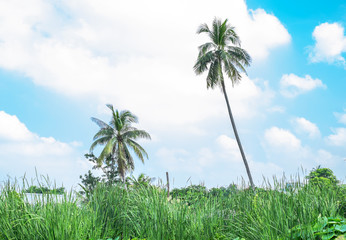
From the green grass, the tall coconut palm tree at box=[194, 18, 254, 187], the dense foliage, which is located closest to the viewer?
the green grass

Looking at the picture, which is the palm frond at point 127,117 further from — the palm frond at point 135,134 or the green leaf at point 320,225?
the green leaf at point 320,225

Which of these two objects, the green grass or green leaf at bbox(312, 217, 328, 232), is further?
the green grass

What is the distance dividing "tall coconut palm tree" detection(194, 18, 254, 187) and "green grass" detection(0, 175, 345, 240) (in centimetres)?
Result: 2368

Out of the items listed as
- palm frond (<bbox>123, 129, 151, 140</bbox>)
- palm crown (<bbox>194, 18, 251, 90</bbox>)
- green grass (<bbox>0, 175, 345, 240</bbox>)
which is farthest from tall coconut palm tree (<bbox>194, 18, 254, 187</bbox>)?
green grass (<bbox>0, 175, 345, 240</bbox>)

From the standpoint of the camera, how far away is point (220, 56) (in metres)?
31.4

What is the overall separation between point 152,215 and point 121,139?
30873 millimetres

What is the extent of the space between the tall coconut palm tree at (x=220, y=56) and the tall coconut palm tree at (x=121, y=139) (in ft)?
31.7

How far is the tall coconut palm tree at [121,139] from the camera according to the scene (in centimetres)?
3550

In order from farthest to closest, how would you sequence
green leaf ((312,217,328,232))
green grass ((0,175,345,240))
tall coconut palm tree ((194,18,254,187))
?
tall coconut palm tree ((194,18,254,187))
green grass ((0,175,345,240))
green leaf ((312,217,328,232))

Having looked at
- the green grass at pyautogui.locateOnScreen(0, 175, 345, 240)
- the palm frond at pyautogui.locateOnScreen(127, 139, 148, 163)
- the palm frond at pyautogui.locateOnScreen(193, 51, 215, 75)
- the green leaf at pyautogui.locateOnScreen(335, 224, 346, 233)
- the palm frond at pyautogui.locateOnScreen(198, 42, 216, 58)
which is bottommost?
the green leaf at pyautogui.locateOnScreen(335, 224, 346, 233)

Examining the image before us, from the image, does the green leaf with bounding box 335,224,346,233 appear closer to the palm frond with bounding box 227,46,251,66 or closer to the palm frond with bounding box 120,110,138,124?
the palm frond with bounding box 227,46,251,66

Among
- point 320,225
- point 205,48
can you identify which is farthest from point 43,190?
point 205,48

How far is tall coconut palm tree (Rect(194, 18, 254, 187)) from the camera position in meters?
30.9

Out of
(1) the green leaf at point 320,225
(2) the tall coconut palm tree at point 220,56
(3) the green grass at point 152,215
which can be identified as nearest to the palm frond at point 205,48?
(2) the tall coconut palm tree at point 220,56
